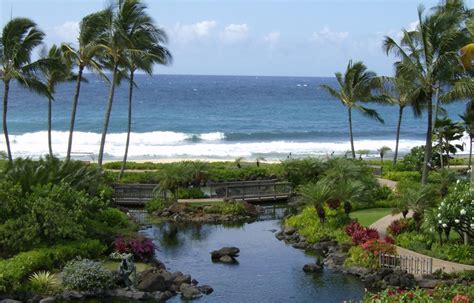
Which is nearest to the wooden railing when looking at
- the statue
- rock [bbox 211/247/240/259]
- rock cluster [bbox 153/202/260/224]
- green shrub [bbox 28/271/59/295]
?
rock cluster [bbox 153/202/260/224]

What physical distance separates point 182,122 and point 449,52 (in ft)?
226

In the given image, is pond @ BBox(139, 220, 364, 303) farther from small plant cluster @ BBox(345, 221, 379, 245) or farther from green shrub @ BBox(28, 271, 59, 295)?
green shrub @ BBox(28, 271, 59, 295)

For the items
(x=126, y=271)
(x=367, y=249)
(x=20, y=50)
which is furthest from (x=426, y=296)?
(x=20, y=50)

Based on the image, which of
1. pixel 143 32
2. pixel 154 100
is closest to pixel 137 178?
pixel 143 32

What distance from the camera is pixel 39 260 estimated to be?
894 inches

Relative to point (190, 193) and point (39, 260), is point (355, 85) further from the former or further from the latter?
point (39, 260)

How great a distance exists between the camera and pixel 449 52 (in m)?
31.0

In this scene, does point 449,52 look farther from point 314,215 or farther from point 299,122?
point 299,122

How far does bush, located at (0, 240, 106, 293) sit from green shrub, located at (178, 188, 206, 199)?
13378 millimetres

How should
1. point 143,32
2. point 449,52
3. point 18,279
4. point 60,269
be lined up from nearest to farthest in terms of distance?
1. point 18,279
2. point 60,269
3. point 449,52
4. point 143,32

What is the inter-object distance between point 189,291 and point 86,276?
3.17 metres

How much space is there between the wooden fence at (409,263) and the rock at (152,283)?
7730 millimetres

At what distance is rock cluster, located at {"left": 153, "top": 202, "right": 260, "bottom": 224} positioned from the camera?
34.3m

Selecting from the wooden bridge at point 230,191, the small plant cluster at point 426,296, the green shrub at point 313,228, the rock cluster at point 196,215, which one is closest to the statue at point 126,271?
the small plant cluster at point 426,296
